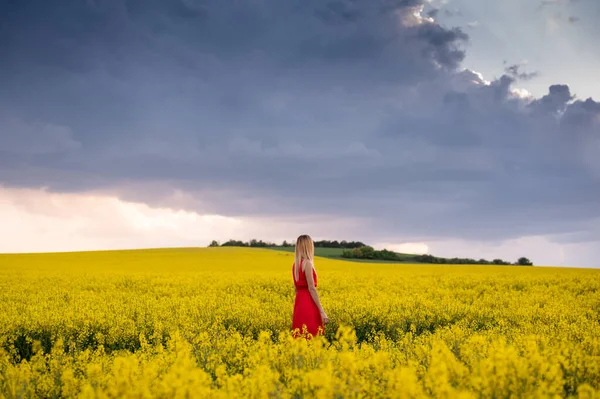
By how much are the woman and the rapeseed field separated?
0.82m

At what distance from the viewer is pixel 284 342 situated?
7203 mm

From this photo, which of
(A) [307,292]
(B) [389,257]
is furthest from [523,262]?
(A) [307,292]

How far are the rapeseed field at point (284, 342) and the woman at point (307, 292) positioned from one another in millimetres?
819

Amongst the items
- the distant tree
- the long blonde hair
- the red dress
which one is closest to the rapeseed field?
the red dress

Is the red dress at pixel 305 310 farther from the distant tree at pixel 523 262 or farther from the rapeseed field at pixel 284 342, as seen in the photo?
the distant tree at pixel 523 262

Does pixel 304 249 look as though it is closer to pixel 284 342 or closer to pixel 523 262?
pixel 284 342

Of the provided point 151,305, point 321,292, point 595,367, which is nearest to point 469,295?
point 321,292

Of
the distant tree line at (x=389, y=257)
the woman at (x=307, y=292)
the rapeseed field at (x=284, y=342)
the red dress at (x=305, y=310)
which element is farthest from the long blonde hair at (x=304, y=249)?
the distant tree line at (x=389, y=257)

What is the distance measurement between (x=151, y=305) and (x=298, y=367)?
302 inches

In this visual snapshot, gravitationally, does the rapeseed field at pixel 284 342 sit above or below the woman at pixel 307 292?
below

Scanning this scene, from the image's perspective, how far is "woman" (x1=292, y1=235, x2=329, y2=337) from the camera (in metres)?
9.05

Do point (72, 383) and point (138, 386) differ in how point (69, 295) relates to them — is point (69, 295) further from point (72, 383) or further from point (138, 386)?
point (138, 386)

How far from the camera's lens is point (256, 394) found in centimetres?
484

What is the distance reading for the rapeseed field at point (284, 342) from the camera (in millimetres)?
4855
